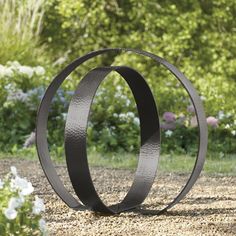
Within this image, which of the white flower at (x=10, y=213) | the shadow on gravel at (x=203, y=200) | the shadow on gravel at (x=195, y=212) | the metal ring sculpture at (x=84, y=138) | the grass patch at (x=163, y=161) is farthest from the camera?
the grass patch at (x=163, y=161)

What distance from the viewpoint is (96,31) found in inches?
476

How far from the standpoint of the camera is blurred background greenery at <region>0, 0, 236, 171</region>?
7410 mm

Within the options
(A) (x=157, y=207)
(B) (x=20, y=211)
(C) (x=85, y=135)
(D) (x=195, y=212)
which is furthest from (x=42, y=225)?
(A) (x=157, y=207)

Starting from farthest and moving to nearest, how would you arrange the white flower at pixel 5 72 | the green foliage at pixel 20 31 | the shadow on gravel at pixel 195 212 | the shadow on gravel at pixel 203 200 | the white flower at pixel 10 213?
the green foliage at pixel 20 31, the white flower at pixel 5 72, the shadow on gravel at pixel 203 200, the shadow on gravel at pixel 195 212, the white flower at pixel 10 213

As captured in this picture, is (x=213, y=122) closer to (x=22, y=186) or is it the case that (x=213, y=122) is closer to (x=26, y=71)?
(x=26, y=71)

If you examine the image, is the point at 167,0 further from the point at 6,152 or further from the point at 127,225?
the point at 127,225

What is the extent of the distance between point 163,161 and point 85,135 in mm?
2751

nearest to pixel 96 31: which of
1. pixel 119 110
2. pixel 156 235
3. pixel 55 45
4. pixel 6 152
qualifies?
pixel 55 45

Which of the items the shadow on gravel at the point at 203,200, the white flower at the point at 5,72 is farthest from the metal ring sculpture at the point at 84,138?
the white flower at the point at 5,72

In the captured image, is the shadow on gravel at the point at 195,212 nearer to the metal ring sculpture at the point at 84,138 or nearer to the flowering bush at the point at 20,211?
the metal ring sculpture at the point at 84,138

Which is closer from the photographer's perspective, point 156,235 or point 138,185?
point 156,235

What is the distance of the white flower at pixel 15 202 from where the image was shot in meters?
2.79

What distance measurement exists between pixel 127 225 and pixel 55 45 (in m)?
8.54

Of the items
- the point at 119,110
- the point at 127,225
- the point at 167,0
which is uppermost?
the point at 167,0
